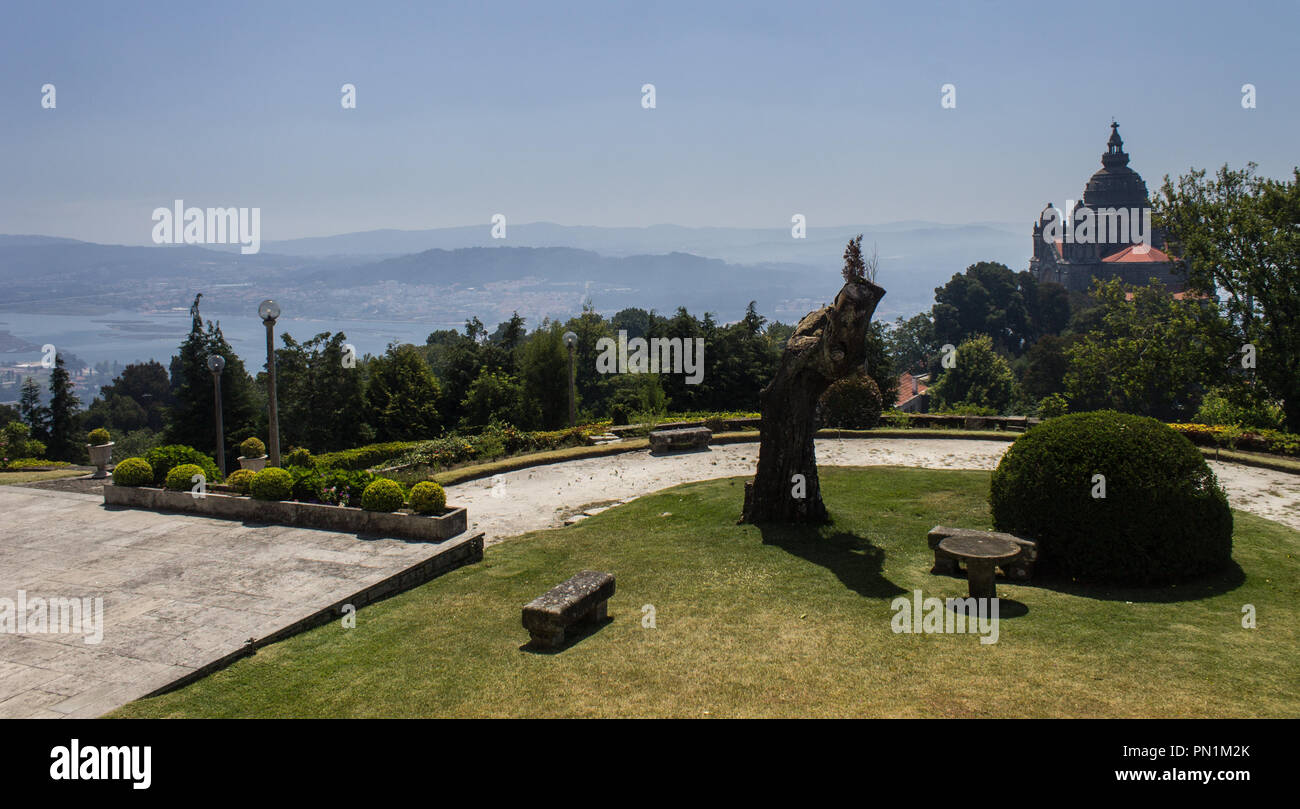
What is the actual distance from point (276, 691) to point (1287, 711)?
30.3ft

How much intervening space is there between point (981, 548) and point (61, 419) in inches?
2032

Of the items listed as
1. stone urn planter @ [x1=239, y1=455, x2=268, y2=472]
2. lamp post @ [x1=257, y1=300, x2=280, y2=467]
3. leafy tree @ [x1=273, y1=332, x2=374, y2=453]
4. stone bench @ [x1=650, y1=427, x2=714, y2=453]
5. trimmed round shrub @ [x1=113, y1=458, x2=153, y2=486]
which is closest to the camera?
trimmed round shrub @ [x1=113, y1=458, x2=153, y2=486]

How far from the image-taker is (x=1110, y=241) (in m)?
128

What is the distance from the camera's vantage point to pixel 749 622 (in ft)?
29.6

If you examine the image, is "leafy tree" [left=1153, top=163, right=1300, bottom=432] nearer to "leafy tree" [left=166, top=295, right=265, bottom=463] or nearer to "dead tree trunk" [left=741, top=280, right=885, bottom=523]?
"dead tree trunk" [left=741, top=280, right=885, bottom=523]

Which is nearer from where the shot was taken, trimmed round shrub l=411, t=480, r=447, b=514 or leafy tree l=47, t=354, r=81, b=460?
trimmed round shrub l=411, t=480, r=447, b=514

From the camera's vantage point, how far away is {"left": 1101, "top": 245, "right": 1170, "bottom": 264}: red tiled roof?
118 meters

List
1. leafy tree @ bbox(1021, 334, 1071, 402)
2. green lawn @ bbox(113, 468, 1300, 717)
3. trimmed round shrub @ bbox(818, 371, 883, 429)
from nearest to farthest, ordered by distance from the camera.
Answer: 1. green lawn @ bbox(113, 468, 1300, 717)
2. trimmed round shrub @ bbox(818, 371, 883, 429)
3. leafy tree @ bbox(1021, 334, 1071, 402)

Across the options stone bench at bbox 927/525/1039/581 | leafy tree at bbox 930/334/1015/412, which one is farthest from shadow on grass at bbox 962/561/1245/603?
leafy tree at bbox 930/334/1015/412

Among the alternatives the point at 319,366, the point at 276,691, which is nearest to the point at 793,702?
the point at 276,691

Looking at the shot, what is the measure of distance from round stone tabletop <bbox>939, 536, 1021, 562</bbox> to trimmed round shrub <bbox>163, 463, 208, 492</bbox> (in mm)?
14689

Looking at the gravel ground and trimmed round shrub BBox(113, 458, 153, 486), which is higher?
trimmed round shrub BBox(113, 458, 153, 486)

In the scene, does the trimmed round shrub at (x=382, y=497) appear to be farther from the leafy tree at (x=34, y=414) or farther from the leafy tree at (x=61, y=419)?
the leafy tree at (x=34, y=414)

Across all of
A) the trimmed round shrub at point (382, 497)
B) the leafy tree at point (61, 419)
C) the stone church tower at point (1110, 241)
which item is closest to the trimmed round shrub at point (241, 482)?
the trimmed round shrub at point (382, 497)
